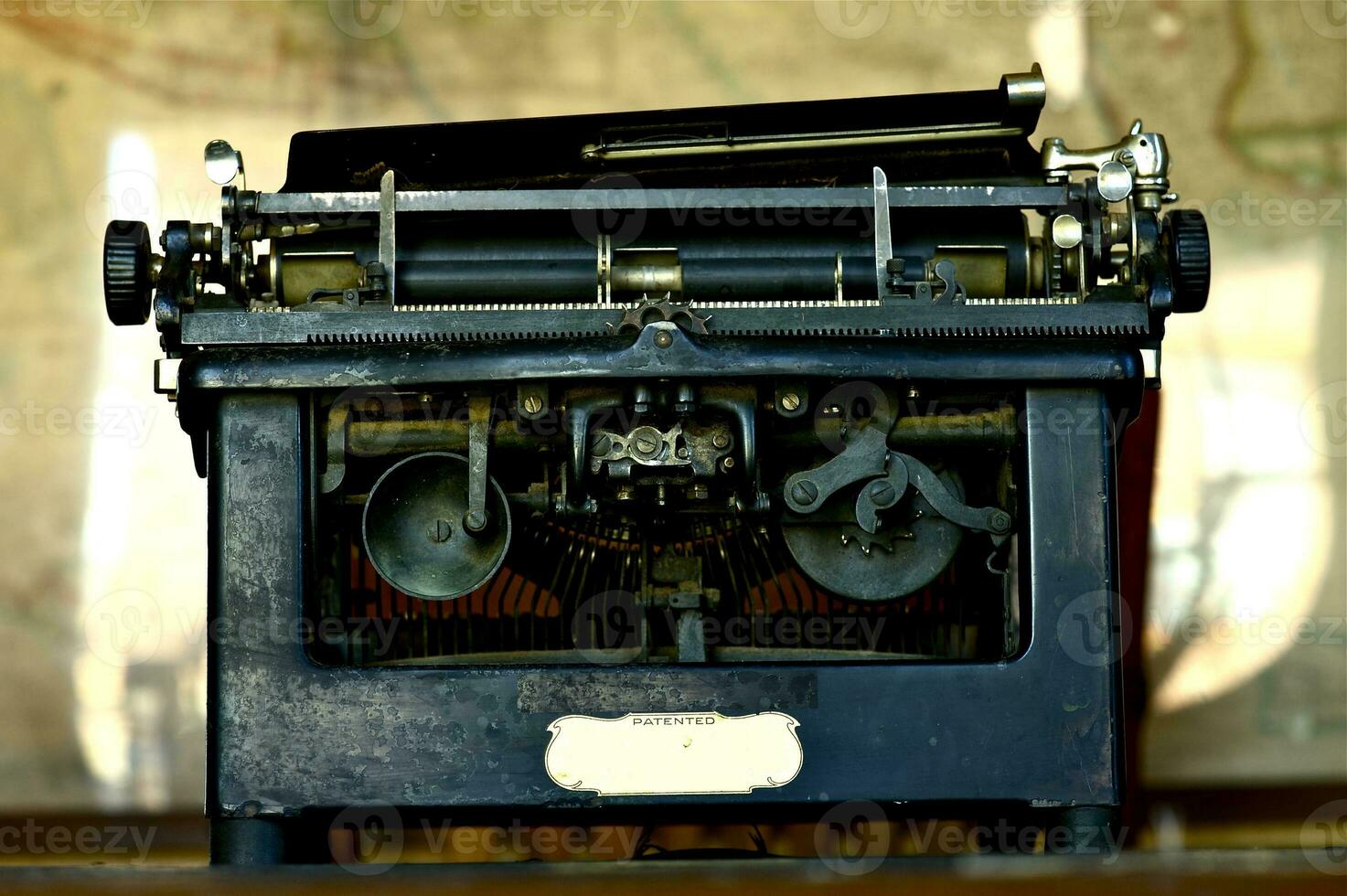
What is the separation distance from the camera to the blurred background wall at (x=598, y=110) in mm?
5133

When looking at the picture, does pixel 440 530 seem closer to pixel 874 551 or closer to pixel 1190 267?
pixel 874 551

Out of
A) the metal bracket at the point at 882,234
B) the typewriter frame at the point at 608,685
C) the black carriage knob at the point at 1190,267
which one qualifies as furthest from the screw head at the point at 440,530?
the black carriage knob at the point at 1190,267

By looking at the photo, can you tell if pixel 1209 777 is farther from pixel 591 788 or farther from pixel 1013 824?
pixel 591 788

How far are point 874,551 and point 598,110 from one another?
2721 mm

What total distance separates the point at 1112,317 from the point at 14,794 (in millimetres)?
3650

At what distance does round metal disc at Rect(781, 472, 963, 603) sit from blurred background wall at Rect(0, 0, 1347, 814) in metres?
2.32

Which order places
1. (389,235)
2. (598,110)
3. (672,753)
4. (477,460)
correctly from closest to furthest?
1. (672,753)
2. (477,460)
3. (389,235)
4. (598,110)

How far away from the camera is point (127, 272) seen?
3.00m

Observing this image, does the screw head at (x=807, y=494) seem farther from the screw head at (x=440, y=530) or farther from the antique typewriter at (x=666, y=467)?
the screw head at (x=440, y=530)

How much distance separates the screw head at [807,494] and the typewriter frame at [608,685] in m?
0.19

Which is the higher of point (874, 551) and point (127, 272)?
point (127, 272)

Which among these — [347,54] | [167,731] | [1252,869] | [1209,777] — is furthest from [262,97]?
[1252,869]

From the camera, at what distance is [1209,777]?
5.00m

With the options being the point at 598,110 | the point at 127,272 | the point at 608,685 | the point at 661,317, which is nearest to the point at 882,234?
the point at 661,317
